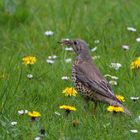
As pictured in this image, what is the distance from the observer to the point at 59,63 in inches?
360

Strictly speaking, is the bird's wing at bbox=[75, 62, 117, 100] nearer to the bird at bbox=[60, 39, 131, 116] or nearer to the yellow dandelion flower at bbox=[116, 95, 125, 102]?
the bird at bbox=[60, 39, 131, 116]

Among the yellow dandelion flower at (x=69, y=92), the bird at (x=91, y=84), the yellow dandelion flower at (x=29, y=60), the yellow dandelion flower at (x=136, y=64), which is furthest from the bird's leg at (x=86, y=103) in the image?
the yellow dandelion flower at (x=29, y=60)

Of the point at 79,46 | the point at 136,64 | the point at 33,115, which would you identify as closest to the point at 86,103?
the point at 79,46

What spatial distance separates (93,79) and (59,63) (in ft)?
4.68

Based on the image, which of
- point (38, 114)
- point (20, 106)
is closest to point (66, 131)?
point (38, 114)

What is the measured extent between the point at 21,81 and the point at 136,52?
1.77m

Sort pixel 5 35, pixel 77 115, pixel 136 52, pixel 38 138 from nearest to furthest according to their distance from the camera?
1. pixel 38 138
2. pixel 77 115
3. pixel 136 52
4. pixel 5 35

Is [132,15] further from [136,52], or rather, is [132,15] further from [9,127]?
[9,127]

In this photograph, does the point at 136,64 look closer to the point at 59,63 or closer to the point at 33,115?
the point at 59,63

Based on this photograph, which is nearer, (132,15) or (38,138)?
(38,138)

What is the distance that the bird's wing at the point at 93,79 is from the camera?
758 centimetres

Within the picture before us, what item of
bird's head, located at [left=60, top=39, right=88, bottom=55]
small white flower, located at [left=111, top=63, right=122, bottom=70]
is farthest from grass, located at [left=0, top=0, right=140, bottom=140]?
bird's head, located at [left=60, top=39, right=88, bottom=55]

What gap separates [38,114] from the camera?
6.98 meters

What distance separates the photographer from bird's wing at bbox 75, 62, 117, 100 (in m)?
7.58
